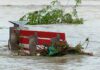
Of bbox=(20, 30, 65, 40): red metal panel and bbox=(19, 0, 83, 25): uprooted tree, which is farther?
bbox=(19, 0, 83, 25): uprooted tree

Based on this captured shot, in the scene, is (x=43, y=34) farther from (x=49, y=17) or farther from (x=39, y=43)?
(x=49, y=17)

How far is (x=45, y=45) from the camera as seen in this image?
15.5 meters

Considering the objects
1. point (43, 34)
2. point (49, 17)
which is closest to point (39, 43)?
point (43, 34)

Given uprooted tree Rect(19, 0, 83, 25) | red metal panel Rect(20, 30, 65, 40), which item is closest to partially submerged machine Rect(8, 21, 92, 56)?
red metal panel Rect(20, 30, 65, 40)

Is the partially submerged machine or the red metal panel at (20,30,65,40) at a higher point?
the red metal panel at (20,30,65,40)

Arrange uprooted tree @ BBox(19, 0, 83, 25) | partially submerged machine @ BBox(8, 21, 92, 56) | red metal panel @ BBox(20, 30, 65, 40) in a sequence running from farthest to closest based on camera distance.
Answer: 1. uprooted tree @ BBox(19, 0, 83, 25)
2. red metal panel @ BBox(20, 30, 65, 40)
3. partially submerged machine @ BBox(8, 21, 92, 56)

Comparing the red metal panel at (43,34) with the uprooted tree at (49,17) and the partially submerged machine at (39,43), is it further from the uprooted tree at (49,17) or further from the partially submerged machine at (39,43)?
the uprooted tree at (49,17)

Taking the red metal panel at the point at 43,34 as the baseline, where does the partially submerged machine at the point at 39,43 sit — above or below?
below

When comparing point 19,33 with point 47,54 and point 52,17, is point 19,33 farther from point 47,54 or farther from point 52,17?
point 52,17

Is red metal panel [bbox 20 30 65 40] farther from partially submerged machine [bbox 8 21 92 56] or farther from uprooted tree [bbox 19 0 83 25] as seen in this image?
uprooted tree [bbox 19 0 83 25]

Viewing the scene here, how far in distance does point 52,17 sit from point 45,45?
40.5ft

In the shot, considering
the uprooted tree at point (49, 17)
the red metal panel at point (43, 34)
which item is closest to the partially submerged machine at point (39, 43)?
the red metal panel at point (43, 34)

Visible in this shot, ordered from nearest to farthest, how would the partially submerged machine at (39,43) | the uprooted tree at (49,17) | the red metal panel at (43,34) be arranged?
1. the partially submerged machine at (39,43)
2. the red metal panel at (43,34)
3. the uprooted tree at (49,17)

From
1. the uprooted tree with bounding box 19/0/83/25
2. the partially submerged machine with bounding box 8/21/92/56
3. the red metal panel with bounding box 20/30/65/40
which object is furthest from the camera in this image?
the uprooted tree with bounding box 19/0/83/25
